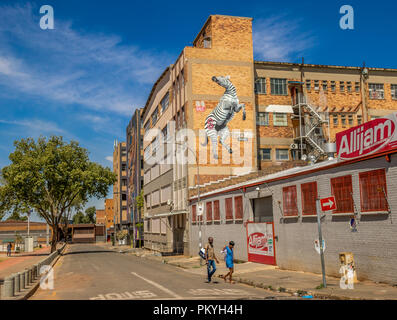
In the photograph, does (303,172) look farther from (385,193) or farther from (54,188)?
(54,188)

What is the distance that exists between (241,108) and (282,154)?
278 inches

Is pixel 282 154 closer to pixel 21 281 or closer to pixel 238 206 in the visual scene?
pixel 238 206

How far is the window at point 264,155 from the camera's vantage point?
4503 cm

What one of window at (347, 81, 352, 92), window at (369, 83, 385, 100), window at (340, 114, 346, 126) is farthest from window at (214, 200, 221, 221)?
window at (369, 83, 385, 100)

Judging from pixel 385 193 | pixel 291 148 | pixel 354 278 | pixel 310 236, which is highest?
pixel 291 148

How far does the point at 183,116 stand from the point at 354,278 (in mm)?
30605

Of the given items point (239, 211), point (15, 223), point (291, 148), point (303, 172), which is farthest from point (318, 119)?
point (15, 223)

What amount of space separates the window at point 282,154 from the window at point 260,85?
21.9 ft

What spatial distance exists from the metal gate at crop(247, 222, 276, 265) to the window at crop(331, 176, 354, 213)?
6360 millimetres

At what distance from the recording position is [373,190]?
15.7m

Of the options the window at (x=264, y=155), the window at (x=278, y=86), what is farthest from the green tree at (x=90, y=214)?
the window at (x=278, y=86)

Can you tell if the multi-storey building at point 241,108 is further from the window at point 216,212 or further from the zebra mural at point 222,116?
the window at point 216,212

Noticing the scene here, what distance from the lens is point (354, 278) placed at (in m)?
16.0

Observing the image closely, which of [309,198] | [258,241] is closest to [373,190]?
[309,198]
